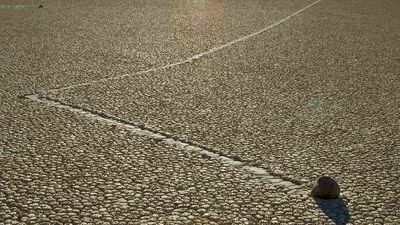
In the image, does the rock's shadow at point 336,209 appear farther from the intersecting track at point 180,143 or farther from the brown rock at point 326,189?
the intersecting track at point 180,143

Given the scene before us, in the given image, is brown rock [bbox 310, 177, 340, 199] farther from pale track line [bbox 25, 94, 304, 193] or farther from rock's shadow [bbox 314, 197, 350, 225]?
pale track line [bbox 25, 94, 304, 193]

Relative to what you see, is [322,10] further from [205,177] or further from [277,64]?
[205,177]

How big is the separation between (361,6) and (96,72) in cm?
1067

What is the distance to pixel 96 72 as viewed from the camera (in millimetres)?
7746

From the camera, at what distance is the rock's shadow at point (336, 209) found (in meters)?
3.82

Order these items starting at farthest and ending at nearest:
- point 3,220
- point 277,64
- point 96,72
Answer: point 277,64, point 96,72, point 3,220

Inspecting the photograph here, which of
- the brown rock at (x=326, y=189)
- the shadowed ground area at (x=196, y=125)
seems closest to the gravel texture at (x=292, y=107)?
the shadowed ground area at (x=196, y=125)

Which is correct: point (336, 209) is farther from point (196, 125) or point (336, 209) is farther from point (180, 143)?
point (196, 125)

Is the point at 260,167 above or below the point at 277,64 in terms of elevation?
below

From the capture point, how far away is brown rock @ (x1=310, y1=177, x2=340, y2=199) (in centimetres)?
409

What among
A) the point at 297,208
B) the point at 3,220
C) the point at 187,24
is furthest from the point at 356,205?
the point at 187,24

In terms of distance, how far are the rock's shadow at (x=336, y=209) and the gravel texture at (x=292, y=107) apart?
88 mm

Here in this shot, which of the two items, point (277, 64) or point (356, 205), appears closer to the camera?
point (356, 205)

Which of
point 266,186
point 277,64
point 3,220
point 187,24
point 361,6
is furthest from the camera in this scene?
point 361,6
